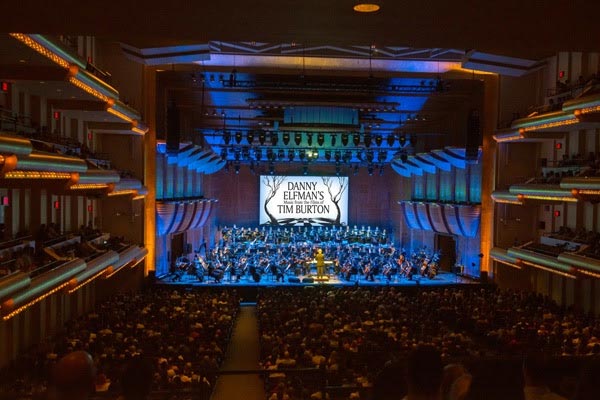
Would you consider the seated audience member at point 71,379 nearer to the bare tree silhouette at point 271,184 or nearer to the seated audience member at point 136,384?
the seated audience member at point 136,384

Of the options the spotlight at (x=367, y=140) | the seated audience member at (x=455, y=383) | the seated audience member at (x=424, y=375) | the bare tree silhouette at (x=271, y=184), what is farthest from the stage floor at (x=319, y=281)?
the seated audience member at (x=424, y=375)

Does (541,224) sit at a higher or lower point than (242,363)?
higher

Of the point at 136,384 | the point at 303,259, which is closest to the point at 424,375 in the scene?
the point at 136,384

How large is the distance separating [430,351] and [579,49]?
4.74 m

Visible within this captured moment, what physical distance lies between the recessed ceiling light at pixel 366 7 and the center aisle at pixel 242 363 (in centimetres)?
1038

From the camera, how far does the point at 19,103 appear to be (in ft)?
53.4

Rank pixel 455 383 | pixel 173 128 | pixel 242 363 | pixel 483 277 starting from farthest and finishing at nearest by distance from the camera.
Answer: pixel 483 277
pixel 173 128
pixel 242 363
pixel 455 383

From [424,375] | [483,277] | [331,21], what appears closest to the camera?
[424,375]

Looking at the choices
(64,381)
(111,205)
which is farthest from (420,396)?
(111,205)

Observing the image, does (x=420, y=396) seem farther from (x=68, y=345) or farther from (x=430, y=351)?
(x=68, y=345)

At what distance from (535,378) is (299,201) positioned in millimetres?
33185

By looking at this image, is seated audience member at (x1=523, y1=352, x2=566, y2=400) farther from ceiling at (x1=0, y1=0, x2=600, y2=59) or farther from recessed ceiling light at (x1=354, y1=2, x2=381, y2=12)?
recessed ceiling light at (x1=354, y1=2, x2=381, y2=12)

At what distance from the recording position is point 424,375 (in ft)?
9.58

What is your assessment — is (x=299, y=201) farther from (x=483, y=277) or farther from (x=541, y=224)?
(x=541, y=224)
